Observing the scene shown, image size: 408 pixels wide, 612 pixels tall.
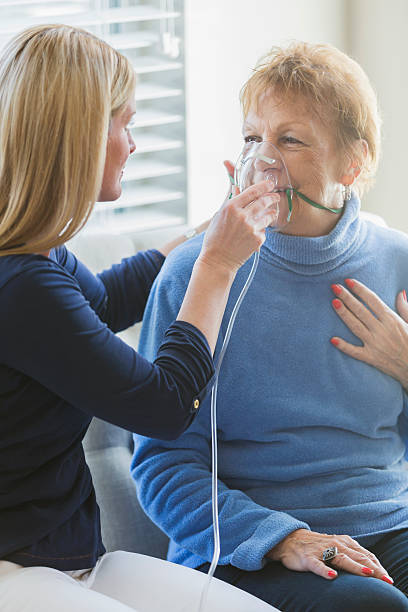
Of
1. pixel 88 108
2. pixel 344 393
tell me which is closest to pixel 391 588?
pixel 344 393

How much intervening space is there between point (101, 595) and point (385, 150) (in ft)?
7.18

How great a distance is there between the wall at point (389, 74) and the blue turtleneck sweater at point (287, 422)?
1.45 metres

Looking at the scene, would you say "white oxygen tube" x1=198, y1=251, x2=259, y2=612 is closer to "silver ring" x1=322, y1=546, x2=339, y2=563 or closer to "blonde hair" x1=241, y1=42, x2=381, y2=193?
"silver ring" x1=322, y1=546, x2=339, y2=563

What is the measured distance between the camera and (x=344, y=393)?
59.2 inches

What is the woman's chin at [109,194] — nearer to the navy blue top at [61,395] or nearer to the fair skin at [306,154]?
the navy blue top at [61,395]

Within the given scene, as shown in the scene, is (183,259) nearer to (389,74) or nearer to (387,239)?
(387,239)

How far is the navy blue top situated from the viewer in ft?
3.63

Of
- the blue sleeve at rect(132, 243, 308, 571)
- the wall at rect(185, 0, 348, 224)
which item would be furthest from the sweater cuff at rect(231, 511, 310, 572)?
the wall at rect(185, 0, 348, 224)

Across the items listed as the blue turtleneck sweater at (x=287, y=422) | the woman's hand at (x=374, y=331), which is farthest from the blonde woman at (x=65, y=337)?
the woman's hand at (x=374, y=331)

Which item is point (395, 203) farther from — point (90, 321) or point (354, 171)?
point (90, 321)

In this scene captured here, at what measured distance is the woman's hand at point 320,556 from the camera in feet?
4.13

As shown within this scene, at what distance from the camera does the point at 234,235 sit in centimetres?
125

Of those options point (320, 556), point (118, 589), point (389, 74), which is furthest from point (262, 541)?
point (389, 74)

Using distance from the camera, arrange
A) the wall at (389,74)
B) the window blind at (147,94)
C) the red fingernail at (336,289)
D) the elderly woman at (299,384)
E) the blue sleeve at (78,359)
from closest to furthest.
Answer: the blue sleeve at (78,359), the elderly woman at (299,384), the red fingernail at (336,289), the window blind at (147,94), the wall at (389,74)
